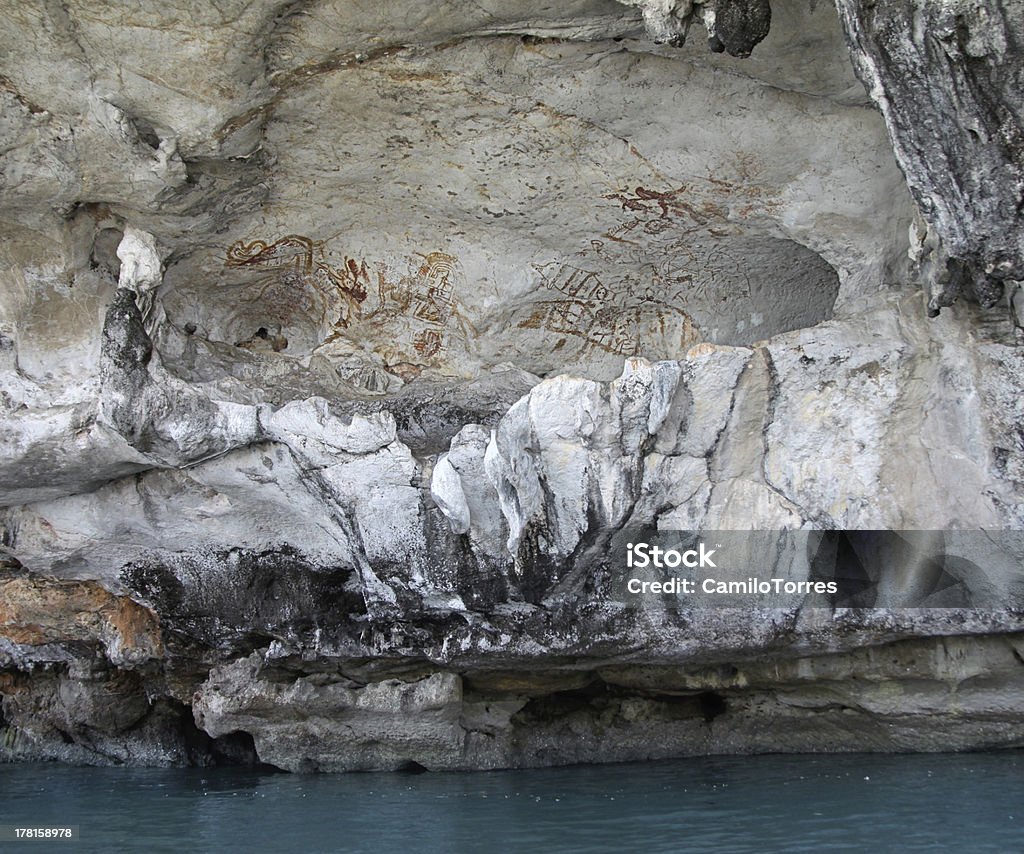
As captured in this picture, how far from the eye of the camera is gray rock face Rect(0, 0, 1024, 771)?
18.3ft

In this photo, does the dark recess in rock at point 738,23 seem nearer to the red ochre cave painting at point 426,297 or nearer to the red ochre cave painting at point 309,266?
the red ochre cave painting at point 426,297

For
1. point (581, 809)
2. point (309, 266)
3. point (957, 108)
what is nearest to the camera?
point (957, 108)

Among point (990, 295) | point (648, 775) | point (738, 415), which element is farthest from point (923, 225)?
point (648, 775)

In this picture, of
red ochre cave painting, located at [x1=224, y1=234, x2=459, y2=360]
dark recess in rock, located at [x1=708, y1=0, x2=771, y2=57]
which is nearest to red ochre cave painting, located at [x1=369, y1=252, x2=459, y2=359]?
red ochre cave painting, located at [x1=224, y1=234, x2=459, y2=360]

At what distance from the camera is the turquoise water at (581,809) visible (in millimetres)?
5469

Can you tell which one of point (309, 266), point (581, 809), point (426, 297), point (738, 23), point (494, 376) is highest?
point (738, 23)

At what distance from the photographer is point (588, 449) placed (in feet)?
19.4

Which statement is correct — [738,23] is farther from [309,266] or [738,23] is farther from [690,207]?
[309,266]

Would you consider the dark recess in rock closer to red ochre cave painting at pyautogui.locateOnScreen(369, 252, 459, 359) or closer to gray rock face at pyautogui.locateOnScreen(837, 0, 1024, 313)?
gray rock face at pyautogui.locateOnScreen(837, 0, 1024, 313)

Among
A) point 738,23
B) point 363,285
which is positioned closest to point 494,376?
point 363,285

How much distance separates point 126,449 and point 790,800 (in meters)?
4.32

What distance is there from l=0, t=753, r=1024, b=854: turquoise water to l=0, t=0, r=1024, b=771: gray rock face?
Answer: 42 centimetres

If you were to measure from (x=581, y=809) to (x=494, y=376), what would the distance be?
2670 millimetres

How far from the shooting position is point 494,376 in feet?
23.0
